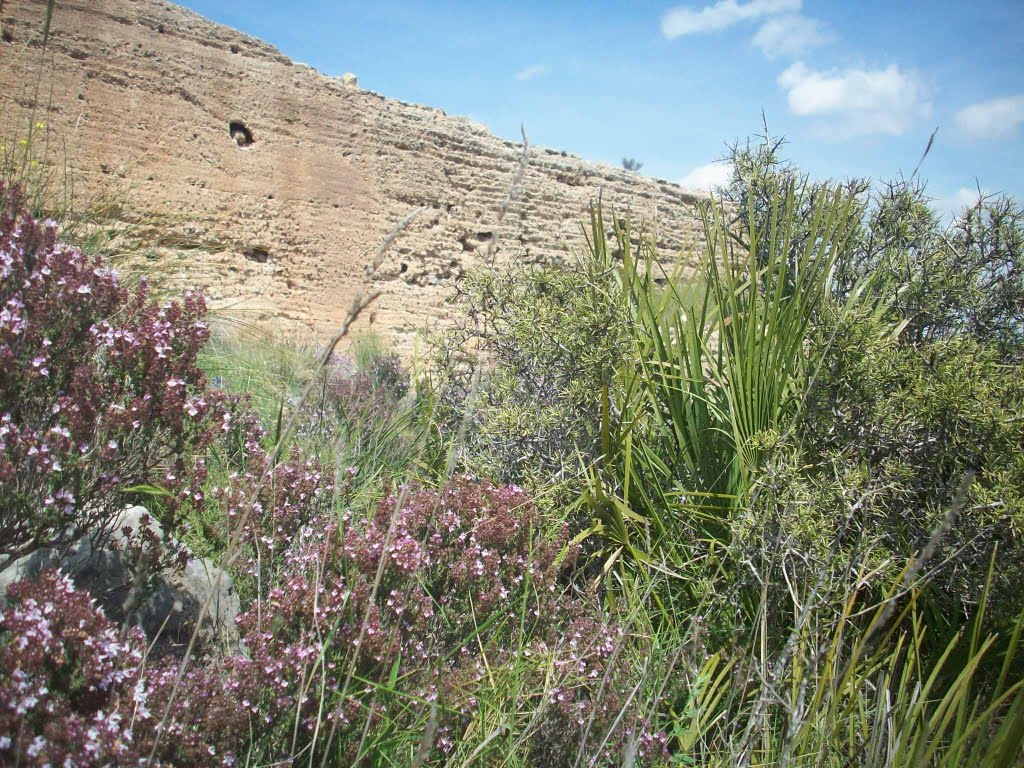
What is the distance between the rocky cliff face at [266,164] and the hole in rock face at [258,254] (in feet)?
0.05

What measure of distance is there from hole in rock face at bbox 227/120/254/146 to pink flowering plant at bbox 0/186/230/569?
289 inches

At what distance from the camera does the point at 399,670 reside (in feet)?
5.75

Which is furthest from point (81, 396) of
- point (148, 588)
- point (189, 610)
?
point (189, 610)

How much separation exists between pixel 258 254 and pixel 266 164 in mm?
1105

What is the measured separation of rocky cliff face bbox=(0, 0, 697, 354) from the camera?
7641 millimetres

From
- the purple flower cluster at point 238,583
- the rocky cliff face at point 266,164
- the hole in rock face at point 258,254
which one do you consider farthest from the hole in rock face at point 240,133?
the purple flower cluster at point 238,583

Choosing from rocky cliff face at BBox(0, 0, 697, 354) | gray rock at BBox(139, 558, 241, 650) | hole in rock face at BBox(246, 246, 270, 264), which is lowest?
gray rock at BBox(139, 558, 241, 650)

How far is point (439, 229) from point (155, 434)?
822 centimetres

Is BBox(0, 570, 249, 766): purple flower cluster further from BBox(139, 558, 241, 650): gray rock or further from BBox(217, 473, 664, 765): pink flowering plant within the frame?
BBox(139, 558, 241, 650): gray rock

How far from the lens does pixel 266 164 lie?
28.6 ft

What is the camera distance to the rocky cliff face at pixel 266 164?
25.1 feet

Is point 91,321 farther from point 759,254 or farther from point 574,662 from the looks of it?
point 759,254

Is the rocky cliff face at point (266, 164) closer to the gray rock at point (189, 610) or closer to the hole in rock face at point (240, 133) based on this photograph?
the hole in rock face at point (240, 133)

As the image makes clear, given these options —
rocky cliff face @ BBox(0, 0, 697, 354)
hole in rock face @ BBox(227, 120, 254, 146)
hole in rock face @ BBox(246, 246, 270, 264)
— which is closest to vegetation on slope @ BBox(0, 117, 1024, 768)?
rocky cliff face @ BBox(0, 0, 697, 354)
